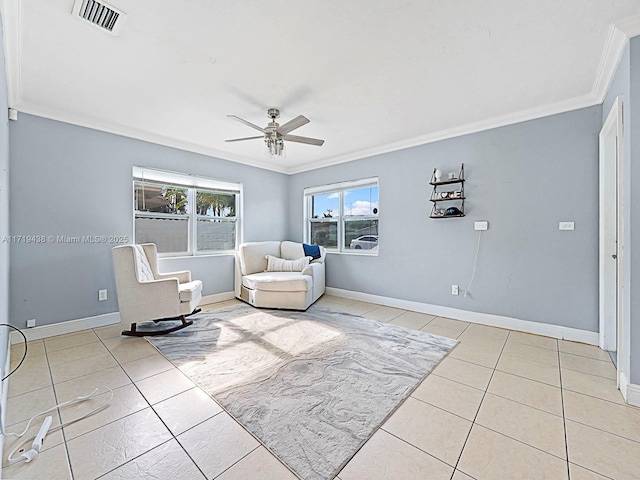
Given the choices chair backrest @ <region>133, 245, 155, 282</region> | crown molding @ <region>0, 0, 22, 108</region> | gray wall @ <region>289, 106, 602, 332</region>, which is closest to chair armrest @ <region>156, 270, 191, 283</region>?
chair backrest @ <region>133, 245, 155, 282</region>

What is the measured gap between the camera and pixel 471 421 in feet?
5.54

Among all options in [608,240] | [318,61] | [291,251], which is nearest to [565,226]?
[608,240]

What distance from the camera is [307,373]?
89.0 inches

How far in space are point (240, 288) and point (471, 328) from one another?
3.40 m

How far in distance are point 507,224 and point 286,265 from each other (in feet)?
10.3

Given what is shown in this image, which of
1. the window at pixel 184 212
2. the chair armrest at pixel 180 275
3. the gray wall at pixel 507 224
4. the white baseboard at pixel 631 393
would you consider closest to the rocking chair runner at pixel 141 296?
the chair armrest at pixel 180 275

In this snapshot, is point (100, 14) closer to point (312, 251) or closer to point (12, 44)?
point (12, 44)

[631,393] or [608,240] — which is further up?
[608,240]

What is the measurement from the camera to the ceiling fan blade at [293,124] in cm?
258

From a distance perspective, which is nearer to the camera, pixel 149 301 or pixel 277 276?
pixel 149 301

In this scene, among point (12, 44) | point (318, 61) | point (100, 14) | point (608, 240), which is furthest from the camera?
point (608, 240)

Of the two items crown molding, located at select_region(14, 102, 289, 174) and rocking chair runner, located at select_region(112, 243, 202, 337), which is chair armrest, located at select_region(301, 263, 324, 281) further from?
crown molding, located at select_region(14, 102, 289, 174)

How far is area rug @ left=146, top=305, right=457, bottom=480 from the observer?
1555mm

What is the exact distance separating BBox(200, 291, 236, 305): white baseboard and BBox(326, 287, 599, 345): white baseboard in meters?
2.15
